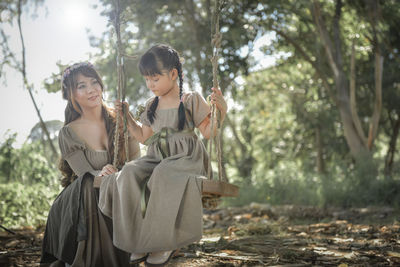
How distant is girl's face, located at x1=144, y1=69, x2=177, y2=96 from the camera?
122 inches

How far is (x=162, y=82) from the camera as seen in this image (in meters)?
3.11

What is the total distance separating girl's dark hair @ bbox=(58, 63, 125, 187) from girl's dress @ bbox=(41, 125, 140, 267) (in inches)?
7.5

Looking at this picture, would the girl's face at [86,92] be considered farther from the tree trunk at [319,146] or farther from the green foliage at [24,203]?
the tree trunk at [319,146]

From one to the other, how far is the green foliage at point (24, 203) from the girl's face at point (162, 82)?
13.1ft

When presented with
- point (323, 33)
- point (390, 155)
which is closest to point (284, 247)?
point (323, 33)

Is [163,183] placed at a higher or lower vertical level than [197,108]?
lower

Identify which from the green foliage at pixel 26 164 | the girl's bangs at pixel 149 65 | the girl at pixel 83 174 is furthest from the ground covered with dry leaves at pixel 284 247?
the girl's bangs at pixel 149 65

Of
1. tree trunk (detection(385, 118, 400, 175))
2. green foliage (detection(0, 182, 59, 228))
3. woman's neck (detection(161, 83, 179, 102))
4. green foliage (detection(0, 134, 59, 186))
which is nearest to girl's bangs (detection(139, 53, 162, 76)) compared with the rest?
woman's neck (detection(161, 83, 179, 102))

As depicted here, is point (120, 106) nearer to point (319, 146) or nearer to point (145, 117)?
point (145, 117)

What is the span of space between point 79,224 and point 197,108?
1192 millimetres

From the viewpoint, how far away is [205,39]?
9.02m

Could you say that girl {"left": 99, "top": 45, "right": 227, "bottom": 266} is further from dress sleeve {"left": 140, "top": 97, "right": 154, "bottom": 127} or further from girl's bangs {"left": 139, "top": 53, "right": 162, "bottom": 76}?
dress sleeve {"left": 140, "top": 97, "right": 154, "bottom": 127}

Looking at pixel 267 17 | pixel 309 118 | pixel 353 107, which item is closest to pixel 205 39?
pixel 267 17

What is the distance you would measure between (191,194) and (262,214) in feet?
16.6
